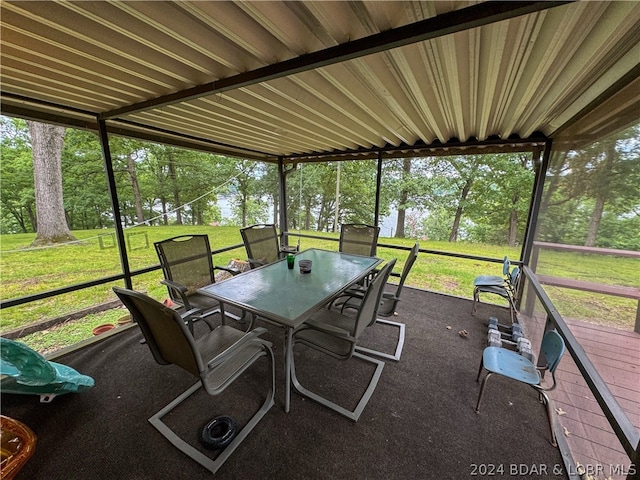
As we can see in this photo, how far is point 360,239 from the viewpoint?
364 cm

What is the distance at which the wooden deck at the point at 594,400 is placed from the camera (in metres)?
1.11

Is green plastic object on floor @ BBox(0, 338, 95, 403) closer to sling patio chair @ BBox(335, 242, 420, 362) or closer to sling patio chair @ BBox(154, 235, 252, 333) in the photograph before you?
sling patio chair @ BBox(154, 235, 252, 333)

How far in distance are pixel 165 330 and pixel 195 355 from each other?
0.21 m

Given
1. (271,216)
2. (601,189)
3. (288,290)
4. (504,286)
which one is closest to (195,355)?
(288,290)

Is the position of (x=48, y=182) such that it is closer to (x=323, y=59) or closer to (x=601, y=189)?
(x=323, y=59)

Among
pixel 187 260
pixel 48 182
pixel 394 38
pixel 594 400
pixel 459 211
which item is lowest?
pixel 594 400

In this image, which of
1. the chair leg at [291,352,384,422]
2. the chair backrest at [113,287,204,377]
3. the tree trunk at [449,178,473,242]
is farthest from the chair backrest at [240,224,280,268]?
the tree trunk at [449,178,473,242]

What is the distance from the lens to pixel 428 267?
19.7 ft

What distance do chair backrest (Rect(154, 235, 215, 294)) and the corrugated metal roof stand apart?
50.1 inches

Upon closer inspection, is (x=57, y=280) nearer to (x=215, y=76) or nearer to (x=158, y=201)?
(x=158, y=201)

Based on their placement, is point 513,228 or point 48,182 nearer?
point 48,182

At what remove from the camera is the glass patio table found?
1649 mm

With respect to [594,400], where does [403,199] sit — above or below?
above

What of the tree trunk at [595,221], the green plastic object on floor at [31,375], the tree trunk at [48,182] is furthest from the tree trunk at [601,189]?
the tree trunk at [48,182]
